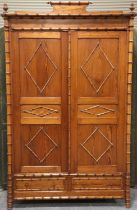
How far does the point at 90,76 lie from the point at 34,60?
56 cm

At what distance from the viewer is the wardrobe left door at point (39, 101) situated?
3.20m

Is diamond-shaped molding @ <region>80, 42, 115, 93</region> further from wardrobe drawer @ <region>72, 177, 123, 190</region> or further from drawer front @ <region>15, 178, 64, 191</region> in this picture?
→ drawer front @ <region>15, 178, 64, 191</region>

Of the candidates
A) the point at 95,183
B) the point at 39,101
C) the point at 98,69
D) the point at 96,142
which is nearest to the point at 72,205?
the point at 95,183

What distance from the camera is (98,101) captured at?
327cm

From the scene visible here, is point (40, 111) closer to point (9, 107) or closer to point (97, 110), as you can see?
point (9, 107)

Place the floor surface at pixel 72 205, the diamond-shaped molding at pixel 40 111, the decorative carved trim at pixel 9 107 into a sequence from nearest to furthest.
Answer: the decorative carved trim at pixel 9 107 → the diamond-shaped molding at pixel 40 111 → the floor surface at pixel 72 205

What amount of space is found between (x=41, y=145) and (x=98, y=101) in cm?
71

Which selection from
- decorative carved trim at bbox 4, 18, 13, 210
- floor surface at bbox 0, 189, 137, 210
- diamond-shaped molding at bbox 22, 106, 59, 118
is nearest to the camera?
decorative carved trim at bbox 4, 18, 13, 210

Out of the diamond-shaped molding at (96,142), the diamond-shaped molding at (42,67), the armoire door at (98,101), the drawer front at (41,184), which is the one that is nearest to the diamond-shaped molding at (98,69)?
the armoire door at (98,101)

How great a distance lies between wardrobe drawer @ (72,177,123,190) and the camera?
3326 millimetres

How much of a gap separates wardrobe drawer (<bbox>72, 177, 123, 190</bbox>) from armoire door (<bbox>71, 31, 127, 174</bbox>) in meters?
0.08

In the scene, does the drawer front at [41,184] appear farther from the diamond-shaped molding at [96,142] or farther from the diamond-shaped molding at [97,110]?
the diamond-shaped molding at [97,110]

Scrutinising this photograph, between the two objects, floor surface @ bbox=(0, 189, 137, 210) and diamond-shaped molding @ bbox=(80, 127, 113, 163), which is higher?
diamond-shaped molding @ bbox=(80, 127, 113, 163)

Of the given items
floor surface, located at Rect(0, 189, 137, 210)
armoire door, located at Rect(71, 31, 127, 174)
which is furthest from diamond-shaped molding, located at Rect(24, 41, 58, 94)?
floor surface, located at Rect(0, 189, 137, 210)
